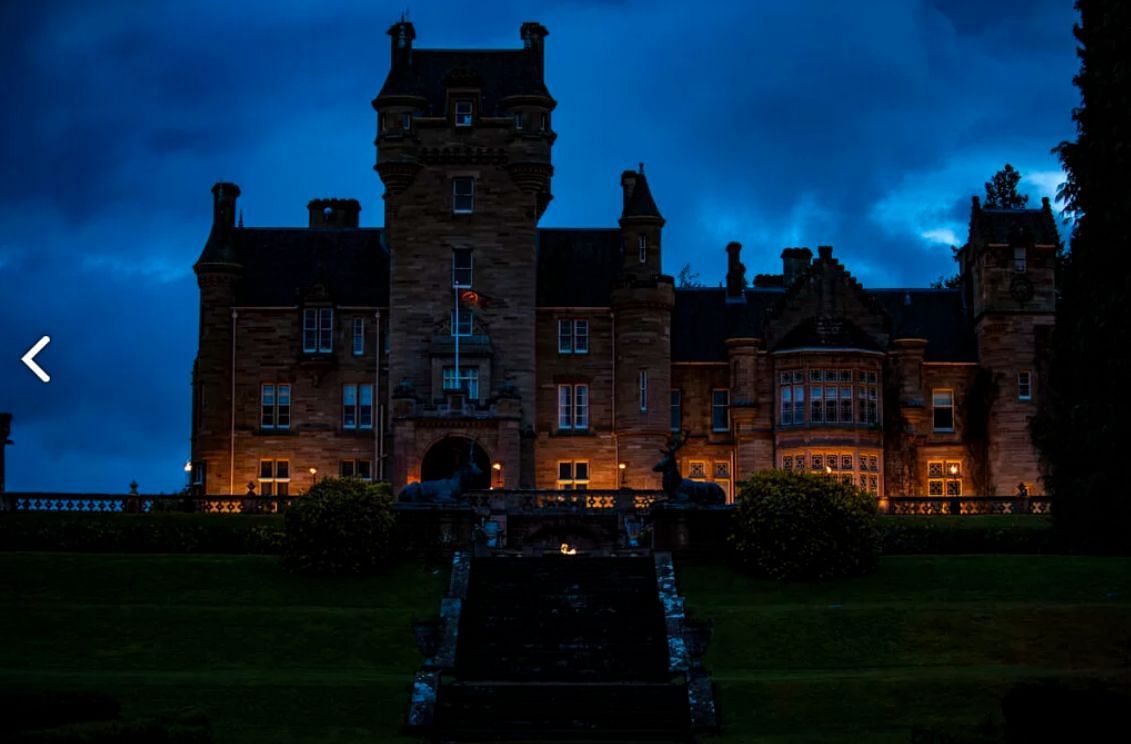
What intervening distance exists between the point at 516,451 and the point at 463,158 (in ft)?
42.2

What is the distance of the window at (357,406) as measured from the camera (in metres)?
76.4

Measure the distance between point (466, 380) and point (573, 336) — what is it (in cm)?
553

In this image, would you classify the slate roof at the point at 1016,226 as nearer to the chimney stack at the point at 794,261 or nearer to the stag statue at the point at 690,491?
the chimney stack at the point at 794,261

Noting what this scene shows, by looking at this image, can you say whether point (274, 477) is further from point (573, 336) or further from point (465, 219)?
point (573, 336)

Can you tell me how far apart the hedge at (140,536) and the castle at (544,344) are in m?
14.9

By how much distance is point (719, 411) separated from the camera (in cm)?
7756

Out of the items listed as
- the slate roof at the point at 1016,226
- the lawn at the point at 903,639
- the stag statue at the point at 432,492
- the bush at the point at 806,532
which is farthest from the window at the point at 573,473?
the bush at the point at 806,532

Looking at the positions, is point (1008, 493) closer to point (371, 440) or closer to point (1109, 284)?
point (371, 440)

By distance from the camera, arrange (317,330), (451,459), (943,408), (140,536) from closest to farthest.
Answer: (140,536) < (451,459) < (317,330) < (943,408)

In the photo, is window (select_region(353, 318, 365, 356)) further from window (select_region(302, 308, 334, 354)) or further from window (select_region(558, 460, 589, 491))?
window (select_region(558, 460, 589, 491))

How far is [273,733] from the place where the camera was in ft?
115

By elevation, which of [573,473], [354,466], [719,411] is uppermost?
[719,411]

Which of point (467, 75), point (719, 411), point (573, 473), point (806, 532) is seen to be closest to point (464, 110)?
point (467, 75)

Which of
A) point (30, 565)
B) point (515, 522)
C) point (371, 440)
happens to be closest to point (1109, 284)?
point (515, 522)
